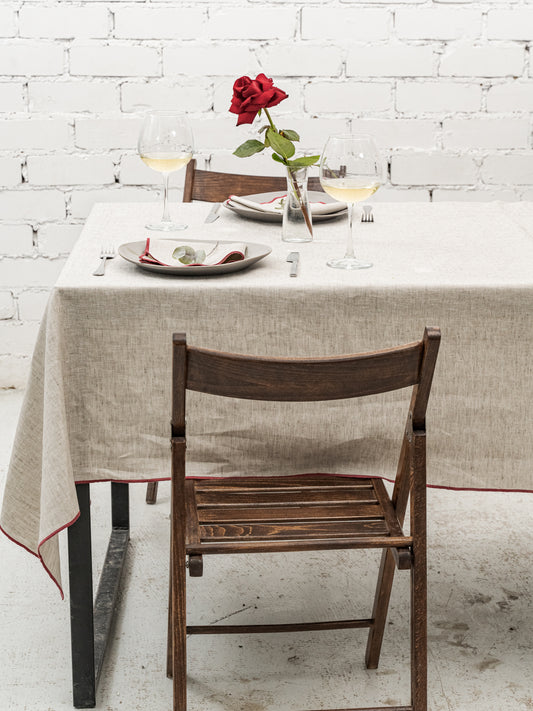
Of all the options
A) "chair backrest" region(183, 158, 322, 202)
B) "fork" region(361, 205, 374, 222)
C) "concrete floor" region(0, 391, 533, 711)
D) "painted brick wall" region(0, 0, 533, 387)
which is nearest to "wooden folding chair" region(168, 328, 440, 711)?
"concrete floor" region(0, 391, 533, 711)

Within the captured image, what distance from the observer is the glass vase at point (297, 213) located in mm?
1752

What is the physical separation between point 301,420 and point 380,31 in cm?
172

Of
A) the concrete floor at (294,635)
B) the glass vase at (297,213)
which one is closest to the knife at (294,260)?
the glass vase at (297,213)

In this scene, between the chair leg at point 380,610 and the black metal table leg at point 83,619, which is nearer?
the black metal table leg at point 83,619

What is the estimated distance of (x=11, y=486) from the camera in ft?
5.02

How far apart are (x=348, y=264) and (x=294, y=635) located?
2.51ft

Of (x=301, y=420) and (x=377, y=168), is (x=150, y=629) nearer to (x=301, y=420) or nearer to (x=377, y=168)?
(x=301, y=420)

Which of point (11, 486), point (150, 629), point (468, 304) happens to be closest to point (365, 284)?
point (468, 304)

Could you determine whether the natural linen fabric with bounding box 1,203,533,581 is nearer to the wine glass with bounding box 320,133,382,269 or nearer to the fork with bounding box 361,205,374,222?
the wine glass with bounding box 320,133,382,269

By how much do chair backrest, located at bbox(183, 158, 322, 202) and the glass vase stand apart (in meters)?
0.61

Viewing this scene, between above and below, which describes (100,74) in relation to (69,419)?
above

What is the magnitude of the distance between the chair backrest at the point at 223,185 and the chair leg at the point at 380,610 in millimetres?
1109

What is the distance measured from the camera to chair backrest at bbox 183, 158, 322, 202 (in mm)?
2408

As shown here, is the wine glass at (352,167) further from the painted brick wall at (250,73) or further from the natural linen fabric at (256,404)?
the painted brick wall at (250,73)
